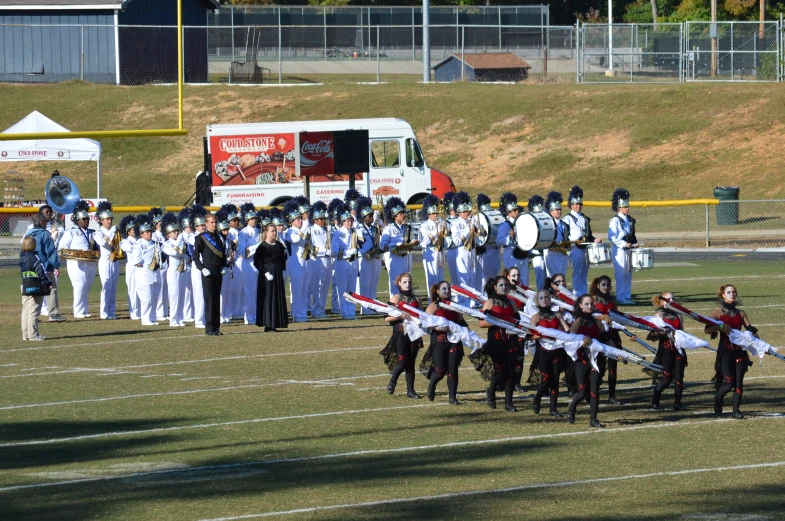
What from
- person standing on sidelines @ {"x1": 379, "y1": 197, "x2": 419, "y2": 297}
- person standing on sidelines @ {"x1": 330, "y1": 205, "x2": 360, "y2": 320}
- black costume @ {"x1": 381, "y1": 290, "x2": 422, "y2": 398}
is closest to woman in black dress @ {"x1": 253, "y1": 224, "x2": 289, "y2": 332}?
person standing on sidelines @ {"x1": 330, "y1": 205, "x2": 360, "y2": 320}

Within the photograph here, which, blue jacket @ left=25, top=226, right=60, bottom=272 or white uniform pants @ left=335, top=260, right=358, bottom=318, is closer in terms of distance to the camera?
blue jacket @ left=25, top=226, right=60, bottom=272

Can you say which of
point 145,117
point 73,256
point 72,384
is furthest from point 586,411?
point 145,117

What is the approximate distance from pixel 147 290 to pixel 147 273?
10.7 inches

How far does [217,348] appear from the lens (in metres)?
17.4

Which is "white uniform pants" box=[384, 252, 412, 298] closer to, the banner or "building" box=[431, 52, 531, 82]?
the banner

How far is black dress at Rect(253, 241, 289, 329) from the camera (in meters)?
18.7

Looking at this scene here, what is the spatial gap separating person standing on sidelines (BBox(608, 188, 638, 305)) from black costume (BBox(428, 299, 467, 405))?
351 inches

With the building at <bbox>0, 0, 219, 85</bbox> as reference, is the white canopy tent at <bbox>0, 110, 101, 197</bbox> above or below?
below

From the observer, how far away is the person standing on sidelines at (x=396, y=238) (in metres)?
20.6

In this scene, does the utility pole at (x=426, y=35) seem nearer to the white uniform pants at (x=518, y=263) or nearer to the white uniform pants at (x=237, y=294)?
the white uniform pants at (x=518, y=263)

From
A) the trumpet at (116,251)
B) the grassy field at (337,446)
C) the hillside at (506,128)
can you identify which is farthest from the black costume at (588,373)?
the hillside at (506,128)

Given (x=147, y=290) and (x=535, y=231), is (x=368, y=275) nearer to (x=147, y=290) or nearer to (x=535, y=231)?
(x=535, y=231)

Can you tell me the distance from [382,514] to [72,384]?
6.80m

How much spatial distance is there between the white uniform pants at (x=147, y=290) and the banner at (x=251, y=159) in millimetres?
14088
